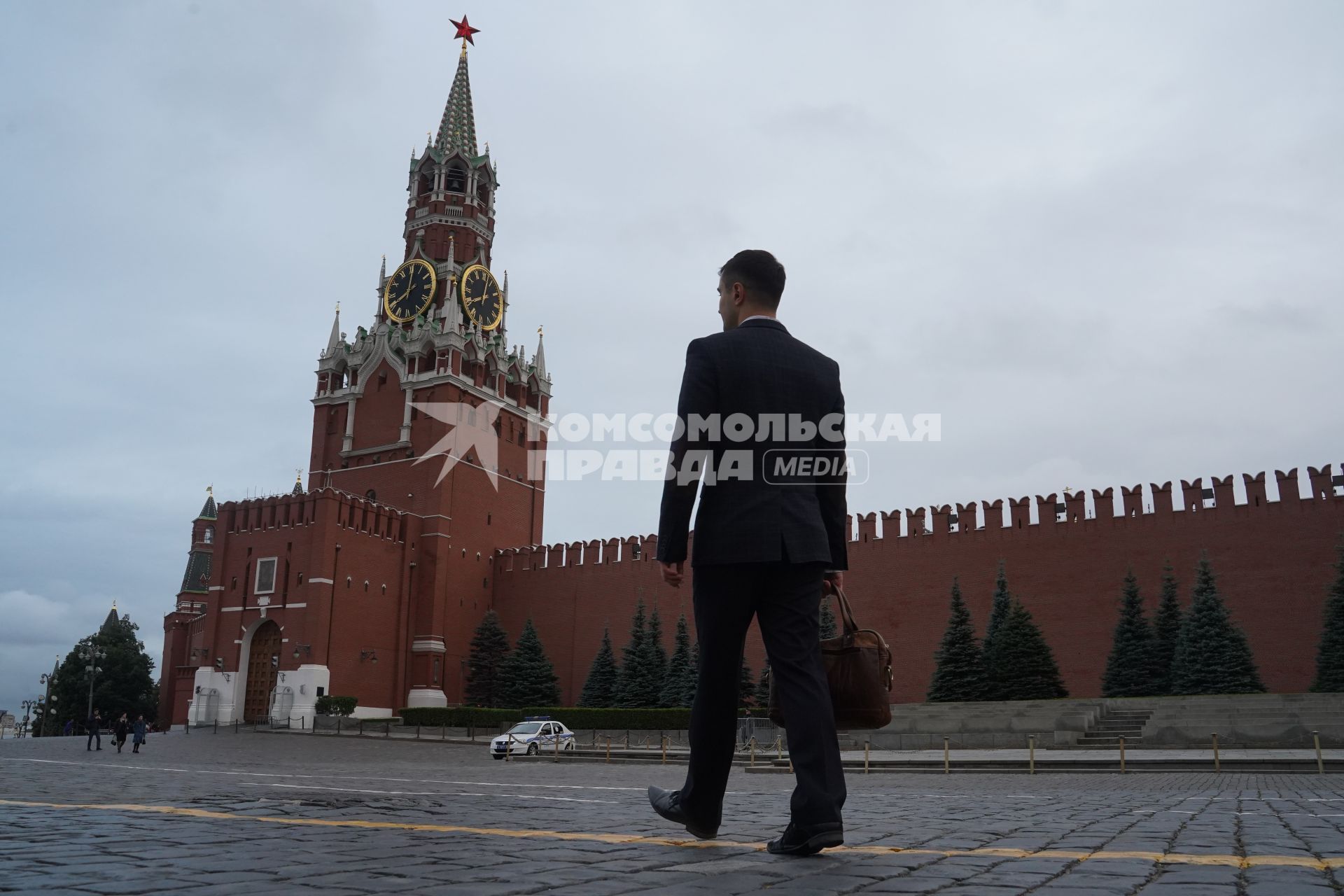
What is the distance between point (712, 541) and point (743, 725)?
19.9 m

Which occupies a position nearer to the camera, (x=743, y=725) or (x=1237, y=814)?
(x=1237, y=814)

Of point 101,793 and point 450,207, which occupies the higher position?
point 450,207

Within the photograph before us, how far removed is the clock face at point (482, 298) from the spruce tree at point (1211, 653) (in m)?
28.8

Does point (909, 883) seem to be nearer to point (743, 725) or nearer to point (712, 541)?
point (712, 541)

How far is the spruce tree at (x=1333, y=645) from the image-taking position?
2017 centimetres

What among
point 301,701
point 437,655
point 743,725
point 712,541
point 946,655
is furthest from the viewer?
point 437,655

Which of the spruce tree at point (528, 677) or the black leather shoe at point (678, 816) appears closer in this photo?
the black leather shoe at point (678, 816)

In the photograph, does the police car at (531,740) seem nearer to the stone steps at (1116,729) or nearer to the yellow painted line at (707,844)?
the stone steps at (1116,729)

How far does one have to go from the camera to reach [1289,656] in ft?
74.6

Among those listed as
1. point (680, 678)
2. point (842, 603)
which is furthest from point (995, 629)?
point (842, 603)

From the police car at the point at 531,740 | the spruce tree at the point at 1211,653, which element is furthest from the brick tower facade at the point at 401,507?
the spruce tree at the point at 1211,653

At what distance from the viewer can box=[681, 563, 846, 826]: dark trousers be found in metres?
2.99

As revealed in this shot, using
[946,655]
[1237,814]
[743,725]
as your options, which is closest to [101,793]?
[1237,814]

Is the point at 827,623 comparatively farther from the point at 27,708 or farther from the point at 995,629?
the point at 27,708
